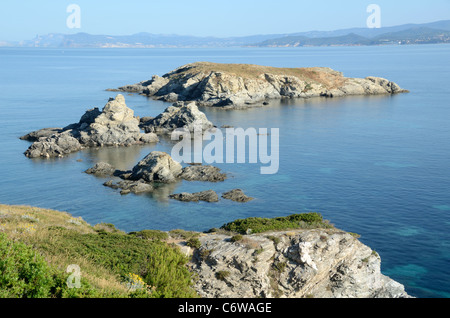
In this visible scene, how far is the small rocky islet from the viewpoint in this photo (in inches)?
1305

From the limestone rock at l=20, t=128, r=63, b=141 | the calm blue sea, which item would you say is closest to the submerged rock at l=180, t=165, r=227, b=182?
the calm blue sea

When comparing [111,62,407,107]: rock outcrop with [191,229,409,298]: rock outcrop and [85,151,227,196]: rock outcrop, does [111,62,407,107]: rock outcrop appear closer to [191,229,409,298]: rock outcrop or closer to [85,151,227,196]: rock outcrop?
[85,151,227,196]: rock outcrop

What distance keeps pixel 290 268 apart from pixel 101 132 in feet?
225

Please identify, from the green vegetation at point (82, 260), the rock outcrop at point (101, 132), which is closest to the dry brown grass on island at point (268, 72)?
the rock outcrop at point (101, 132)

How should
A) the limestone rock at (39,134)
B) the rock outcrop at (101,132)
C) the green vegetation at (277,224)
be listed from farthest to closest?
the limestone rock at (39,134) → the rock outcrop at (101,132) → the green vegetation at (277,224)

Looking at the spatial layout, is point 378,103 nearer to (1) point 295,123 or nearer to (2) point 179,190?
(1) point 295,123

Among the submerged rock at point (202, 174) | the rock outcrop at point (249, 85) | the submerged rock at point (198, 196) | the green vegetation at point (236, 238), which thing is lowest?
the submerged rock at point (198, 196)

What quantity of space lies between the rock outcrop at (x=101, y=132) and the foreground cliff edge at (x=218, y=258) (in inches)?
2142

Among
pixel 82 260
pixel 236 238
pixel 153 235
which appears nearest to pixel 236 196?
pixel 153 235

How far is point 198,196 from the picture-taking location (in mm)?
61500

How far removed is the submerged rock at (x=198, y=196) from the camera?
60.7 meters

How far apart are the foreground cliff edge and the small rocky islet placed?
80 mm

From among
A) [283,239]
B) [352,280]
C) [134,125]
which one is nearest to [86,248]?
[283,239]

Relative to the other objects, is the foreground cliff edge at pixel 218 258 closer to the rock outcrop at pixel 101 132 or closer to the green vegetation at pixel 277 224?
the green vegetation at pixel 277 224
